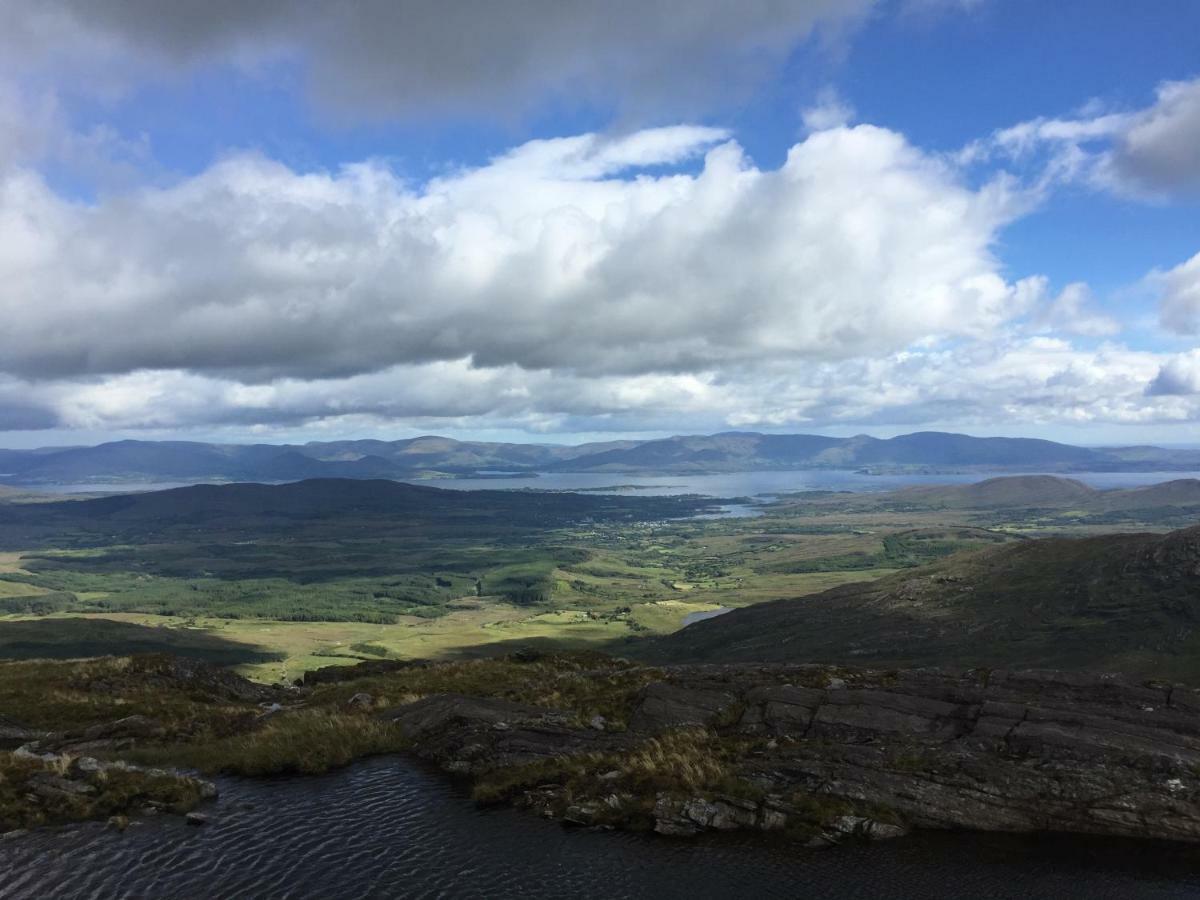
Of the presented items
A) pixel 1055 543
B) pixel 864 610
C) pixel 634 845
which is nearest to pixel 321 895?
pixel 634 845

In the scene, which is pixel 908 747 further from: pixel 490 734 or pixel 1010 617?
pixel 1010 617

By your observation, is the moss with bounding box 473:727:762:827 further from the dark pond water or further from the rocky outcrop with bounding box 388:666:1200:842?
the dark pond water

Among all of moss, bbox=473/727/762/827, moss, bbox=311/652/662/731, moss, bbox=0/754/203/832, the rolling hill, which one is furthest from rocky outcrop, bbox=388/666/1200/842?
the rolling hill

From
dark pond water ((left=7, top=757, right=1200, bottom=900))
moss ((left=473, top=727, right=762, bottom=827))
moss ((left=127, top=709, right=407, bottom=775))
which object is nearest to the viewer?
dark pond water ((left=7, top=757, right=1200, bottom=900))

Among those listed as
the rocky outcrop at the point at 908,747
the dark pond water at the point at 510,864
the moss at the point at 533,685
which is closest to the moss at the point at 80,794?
the dark pond water at the point at 510,864

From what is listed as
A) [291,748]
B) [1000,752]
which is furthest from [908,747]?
[291,748]

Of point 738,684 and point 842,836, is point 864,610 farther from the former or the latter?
point 842,836
